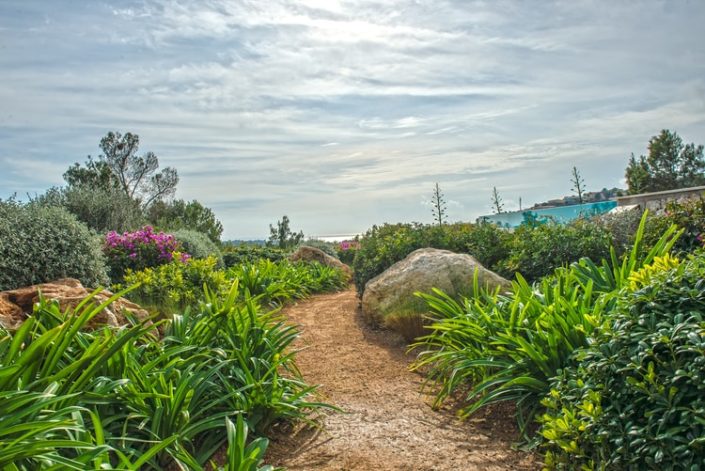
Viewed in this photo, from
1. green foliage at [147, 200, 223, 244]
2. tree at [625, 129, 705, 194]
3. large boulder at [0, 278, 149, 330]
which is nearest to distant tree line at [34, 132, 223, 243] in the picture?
green foliage at [147, 200, 223, 244]

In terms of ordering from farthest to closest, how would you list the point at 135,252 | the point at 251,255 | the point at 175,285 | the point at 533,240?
1. the point at 251,255
2. the point at 135,252
3. the point at 175,285
4. the point at 533,240

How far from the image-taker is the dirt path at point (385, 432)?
3277 millimetres

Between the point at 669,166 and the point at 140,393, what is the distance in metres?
38.1

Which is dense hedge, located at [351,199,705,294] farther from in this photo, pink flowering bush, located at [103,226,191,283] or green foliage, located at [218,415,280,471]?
green foliage, located at [218,415,280,471]

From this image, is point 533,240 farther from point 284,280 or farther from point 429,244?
point 284,280

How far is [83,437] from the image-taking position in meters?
2.63

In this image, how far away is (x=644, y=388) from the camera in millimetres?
2498

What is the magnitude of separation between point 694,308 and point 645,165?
1452 inches

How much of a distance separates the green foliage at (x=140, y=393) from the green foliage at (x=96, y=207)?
12.2 m

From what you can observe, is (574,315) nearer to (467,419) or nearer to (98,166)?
(467,419)

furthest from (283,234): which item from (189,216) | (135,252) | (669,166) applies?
(669,166)

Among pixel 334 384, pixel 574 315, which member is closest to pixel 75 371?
pixel 334 384

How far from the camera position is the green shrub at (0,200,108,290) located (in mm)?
6633

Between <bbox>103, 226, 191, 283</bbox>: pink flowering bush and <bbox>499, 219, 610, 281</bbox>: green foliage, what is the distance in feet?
20.5
